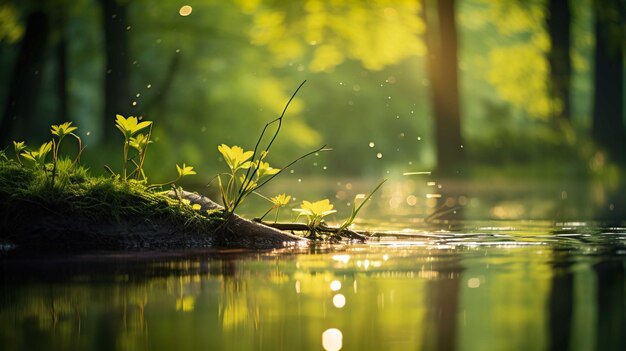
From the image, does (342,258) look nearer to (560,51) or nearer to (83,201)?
(83,201)

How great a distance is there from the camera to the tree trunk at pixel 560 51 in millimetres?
25469

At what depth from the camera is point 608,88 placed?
25.8 m

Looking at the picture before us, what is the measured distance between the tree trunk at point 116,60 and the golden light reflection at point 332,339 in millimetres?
17478

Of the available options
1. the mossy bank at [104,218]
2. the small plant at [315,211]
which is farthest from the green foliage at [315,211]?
the mossy bank at [104,218]

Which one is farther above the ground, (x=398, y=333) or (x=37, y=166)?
(x=37, y=166)

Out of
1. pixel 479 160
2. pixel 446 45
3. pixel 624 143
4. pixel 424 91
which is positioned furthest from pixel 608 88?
pixel 424 91

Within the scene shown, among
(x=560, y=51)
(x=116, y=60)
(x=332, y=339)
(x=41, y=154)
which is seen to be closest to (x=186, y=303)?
(x=332, y=339)

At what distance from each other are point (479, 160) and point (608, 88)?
3963 mm

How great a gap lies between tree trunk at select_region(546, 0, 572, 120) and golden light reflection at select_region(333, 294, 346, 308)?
2193 centimetres

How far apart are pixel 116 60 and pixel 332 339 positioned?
712 inches

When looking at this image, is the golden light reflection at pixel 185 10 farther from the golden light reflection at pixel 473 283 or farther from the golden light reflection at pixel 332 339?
the golden light reflection at pixel 332 339

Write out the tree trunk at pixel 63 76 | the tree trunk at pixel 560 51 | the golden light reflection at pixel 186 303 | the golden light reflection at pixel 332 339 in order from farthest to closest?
1. the tree trunk at pixel 560 51
2. the tree trunk at pixel 63 76
3. the golden light reflection at pixel 186 303
4. the golden light reflection at pixel 332 339

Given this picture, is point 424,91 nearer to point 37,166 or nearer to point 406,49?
point 406,49

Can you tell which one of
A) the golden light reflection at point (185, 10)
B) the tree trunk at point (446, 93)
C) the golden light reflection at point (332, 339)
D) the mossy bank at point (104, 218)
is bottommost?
the golden light reflection at point (332, 339)
